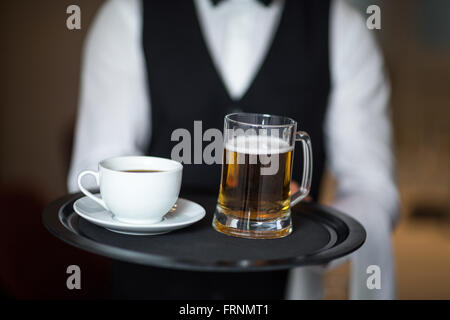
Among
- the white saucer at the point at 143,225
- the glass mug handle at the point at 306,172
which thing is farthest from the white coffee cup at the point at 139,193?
the glass mug handle at the point at 306,172

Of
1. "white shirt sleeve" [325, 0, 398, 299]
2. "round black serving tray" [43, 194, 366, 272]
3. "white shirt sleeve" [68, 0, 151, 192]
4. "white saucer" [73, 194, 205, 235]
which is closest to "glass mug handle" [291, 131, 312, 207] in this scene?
"round black serving tray" [43, 194, 366, 272]

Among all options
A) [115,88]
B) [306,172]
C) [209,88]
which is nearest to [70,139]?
[115,88]

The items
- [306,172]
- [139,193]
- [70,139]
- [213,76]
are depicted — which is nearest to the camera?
[139,193]

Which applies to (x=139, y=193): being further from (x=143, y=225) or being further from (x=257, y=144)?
(x=257, y=144)

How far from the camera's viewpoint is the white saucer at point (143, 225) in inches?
36.0

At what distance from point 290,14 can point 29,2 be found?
145 centimetres

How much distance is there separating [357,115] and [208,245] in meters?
0.94

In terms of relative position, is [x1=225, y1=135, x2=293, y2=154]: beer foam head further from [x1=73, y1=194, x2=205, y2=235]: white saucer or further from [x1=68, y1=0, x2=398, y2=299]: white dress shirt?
[x1=68, y1=0, x2=398, y2=299]: white dress shirt

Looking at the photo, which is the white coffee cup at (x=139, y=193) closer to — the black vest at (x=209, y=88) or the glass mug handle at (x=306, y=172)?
the glass mug handle at (x=306, y=172)

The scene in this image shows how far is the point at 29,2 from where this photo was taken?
274cm

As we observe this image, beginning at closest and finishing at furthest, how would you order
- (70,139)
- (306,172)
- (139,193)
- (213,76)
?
(139,193) < (306,172) < (213,76) < (70,139)

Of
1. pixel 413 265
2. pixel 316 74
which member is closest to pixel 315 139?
pixel 316 74

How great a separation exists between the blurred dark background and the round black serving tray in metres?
0.68

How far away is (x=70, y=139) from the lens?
8.21 ft
